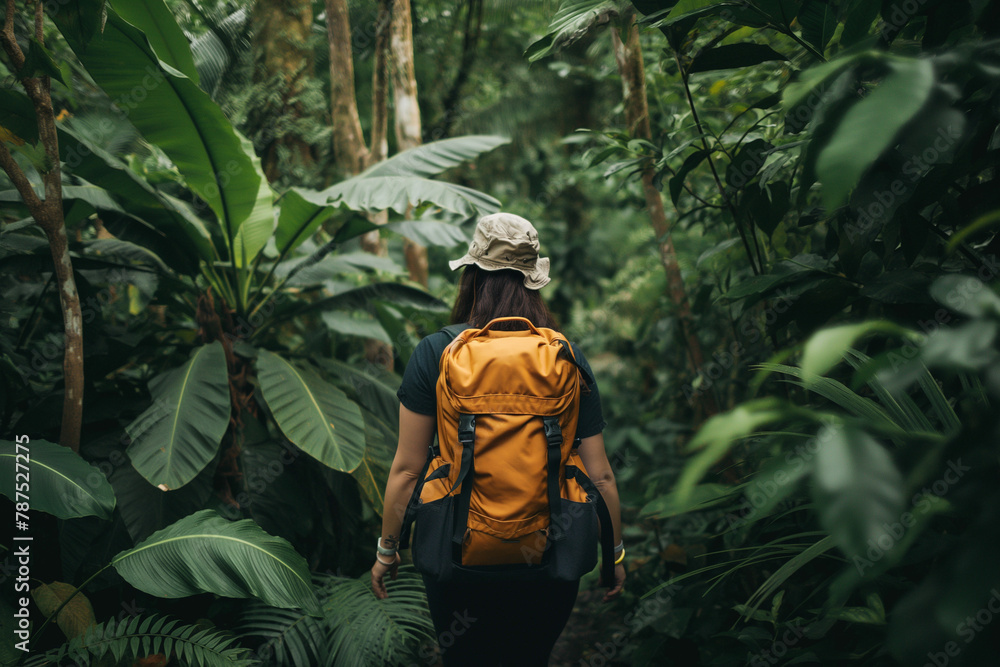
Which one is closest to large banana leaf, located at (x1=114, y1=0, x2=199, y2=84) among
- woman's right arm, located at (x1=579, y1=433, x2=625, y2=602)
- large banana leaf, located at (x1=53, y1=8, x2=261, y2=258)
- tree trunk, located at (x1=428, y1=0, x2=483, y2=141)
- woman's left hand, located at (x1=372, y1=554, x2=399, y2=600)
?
large banana leaf, located at (x1=53, y1=8, x2=261, y2=258)

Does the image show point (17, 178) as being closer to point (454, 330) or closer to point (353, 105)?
point (454, 330)

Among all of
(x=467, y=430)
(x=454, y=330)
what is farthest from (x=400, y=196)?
(x=467, y=430)

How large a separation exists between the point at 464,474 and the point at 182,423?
1.39 meters

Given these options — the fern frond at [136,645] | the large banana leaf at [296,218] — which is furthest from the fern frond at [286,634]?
the large banana leaf at [296,218]

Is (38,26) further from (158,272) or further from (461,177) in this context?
(461,177)

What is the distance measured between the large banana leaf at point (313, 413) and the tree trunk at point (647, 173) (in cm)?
171

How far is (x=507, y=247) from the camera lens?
1.64 metres

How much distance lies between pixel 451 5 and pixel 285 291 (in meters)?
4.98

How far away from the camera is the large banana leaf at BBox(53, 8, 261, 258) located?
7.28 feet

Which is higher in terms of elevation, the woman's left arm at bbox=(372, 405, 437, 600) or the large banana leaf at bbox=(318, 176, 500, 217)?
the large banana leaf at bbox=(318, 176, 500, 217)

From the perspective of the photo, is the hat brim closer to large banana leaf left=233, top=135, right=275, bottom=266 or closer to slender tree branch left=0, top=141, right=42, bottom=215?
slender tree branch left=0, top=141, right=42, bottom=215

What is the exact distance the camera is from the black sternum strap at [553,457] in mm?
1438

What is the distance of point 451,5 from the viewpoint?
6629 mm

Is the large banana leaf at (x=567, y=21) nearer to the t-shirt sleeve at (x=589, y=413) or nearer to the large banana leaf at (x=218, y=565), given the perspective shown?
the t-shirt sleeve at (x=589, y=413)
